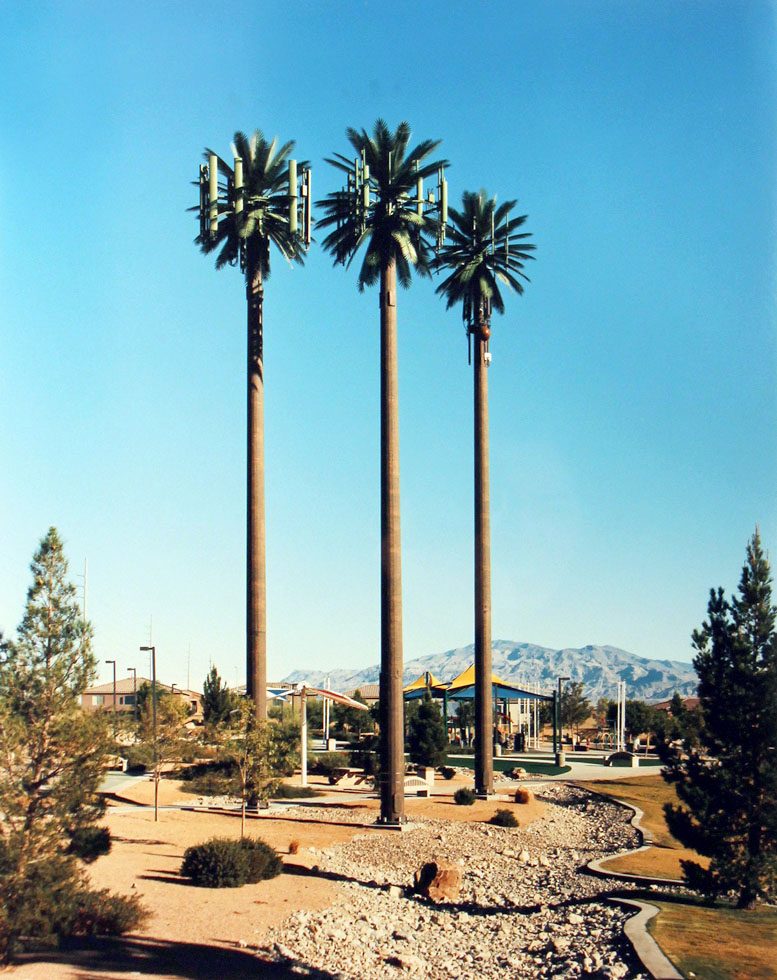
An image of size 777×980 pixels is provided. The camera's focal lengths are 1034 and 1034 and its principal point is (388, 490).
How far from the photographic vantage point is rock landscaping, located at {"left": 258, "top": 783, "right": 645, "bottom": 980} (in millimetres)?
18953

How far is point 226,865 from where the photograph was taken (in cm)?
2431

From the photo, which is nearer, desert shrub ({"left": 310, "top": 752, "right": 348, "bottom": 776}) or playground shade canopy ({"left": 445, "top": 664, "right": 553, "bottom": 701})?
desert shrub ({"left": 310, "top": 752, "right": 348, "bottom": 776})

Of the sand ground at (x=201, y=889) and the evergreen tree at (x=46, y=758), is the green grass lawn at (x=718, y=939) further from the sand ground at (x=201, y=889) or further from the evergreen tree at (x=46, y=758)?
the evergreen tree at (x=46, y=758)

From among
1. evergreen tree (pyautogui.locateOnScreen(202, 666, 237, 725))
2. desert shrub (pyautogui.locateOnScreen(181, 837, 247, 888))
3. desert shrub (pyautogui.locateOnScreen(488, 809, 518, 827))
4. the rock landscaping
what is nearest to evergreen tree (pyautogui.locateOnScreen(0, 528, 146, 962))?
the rock landscaping

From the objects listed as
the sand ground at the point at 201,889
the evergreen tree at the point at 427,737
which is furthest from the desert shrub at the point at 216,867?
the evergreen tree at the point at 427,737

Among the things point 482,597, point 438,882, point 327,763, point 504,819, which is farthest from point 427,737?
point 438,882

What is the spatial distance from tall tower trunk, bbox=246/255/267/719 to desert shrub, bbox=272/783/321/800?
6360 mm

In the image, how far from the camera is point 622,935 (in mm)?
20188

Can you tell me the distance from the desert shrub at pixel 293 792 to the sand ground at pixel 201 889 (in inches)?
51.9

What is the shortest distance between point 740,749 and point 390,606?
1456 centimetres

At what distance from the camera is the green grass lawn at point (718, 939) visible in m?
17.4

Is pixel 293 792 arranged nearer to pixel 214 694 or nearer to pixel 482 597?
pixel 482 597

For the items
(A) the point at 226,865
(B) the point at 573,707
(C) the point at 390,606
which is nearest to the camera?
(A) the point at 226,865

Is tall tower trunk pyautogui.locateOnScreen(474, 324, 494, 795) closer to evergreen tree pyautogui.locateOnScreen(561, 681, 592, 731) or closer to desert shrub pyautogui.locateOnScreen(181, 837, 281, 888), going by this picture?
desert shrub pyautogui.locateOnScreen(181, 837, 281, 888)
